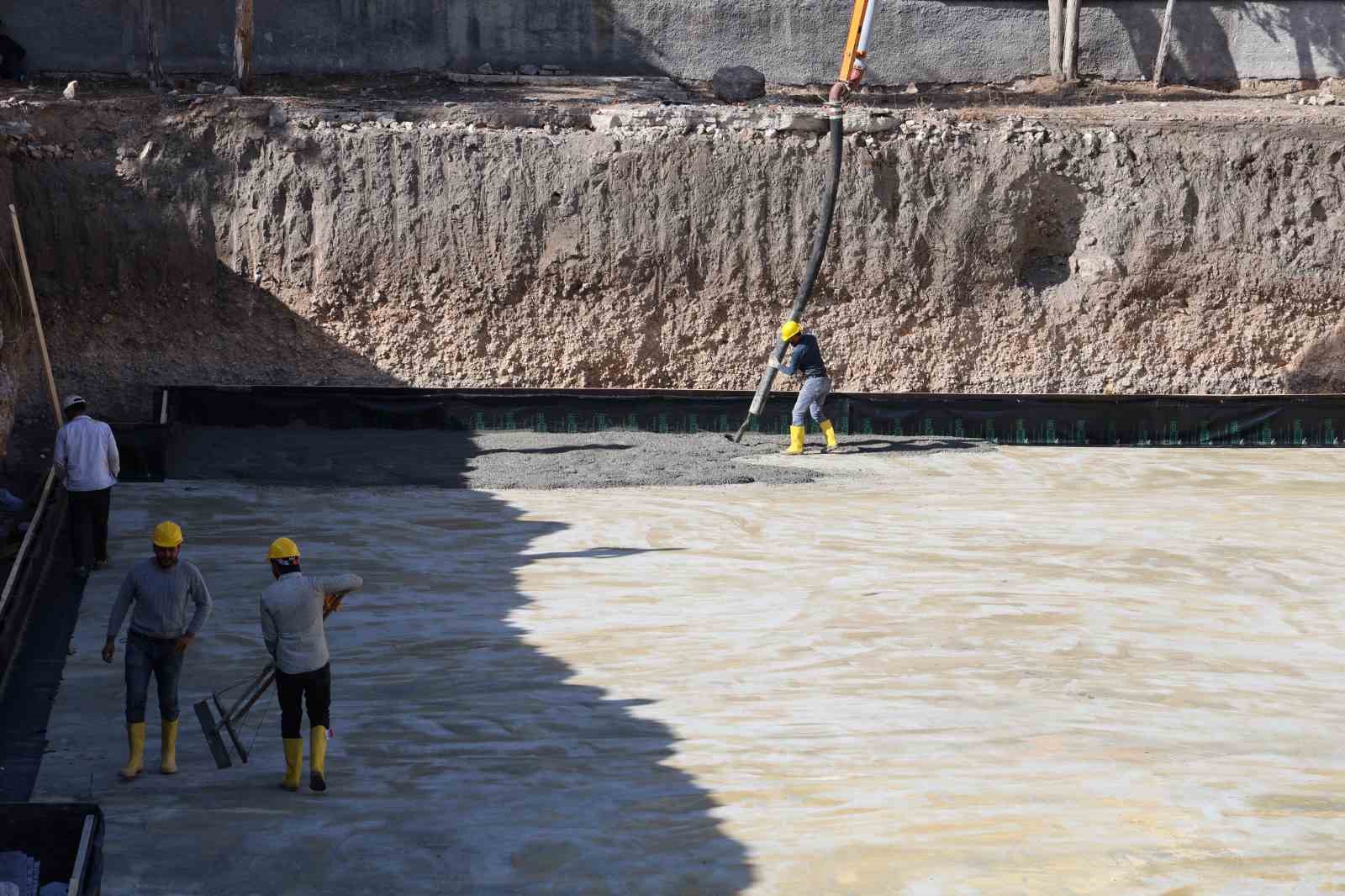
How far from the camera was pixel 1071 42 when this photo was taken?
87.7 ft

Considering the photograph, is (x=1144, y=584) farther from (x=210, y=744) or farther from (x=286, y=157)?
(x=286, y=157)

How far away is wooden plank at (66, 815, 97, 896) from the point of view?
222 inches

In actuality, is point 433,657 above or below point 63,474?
below

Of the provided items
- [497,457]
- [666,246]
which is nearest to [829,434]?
[497,457]

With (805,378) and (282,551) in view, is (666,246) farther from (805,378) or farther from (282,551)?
(282,551)

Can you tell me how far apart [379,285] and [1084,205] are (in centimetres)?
1084

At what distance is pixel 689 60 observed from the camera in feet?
86.7

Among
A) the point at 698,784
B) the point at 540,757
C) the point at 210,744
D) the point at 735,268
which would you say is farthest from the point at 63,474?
the point at 735,268

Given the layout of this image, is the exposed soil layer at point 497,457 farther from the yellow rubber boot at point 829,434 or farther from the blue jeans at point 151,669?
the blue jeans at point 151,669

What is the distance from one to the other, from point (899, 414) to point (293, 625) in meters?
14.1

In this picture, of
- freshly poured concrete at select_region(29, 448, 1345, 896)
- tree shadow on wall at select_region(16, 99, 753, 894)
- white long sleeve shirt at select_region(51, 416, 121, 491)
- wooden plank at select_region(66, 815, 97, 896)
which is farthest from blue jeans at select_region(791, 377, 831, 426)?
wooden plank at select_region(66, 815, 97, 896)

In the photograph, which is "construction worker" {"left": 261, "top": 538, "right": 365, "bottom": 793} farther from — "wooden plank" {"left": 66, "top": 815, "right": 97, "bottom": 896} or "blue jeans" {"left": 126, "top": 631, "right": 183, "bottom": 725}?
"wooden plank" {"left": 66, "top": 815, "right": 97, "bottom": 896}

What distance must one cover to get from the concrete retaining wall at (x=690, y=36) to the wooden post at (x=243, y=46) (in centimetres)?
166

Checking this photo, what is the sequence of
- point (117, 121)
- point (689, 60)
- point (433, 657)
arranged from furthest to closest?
point (689, 60) → point (117, 121) → point (433, 657)
